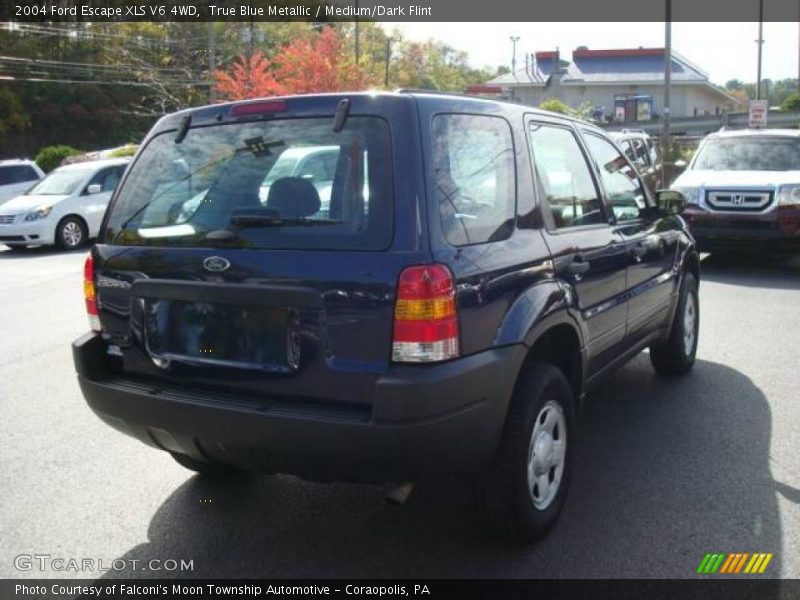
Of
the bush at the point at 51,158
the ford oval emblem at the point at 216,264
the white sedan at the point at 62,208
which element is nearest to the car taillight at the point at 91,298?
the ford oval emblem at the point at 216,264

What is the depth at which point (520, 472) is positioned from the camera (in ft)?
10.9

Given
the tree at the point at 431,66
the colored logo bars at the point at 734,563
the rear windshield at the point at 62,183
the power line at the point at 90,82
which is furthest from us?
the tree at the point at 431,66

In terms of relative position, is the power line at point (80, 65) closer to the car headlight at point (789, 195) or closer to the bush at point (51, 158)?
the bush at point (51, 158)

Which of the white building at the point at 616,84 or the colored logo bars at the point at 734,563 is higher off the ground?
the white building at the point at 616,84

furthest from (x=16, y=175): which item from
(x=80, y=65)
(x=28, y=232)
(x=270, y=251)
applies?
(x=80, y=65)

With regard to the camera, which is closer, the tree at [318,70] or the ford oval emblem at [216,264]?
the ford oval emblem at [216,264]

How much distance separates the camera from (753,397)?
5570 millimetres

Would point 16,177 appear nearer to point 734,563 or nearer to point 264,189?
point 264,189

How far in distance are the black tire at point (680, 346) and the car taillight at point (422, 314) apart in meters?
3.31

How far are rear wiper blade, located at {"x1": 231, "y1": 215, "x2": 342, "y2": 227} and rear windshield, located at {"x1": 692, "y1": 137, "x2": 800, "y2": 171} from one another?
10.1m

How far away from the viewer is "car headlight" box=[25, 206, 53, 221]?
15.0m

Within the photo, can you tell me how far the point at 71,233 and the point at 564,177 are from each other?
529 inches

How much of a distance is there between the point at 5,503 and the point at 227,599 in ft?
5.08

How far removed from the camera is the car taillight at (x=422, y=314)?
292 cm
